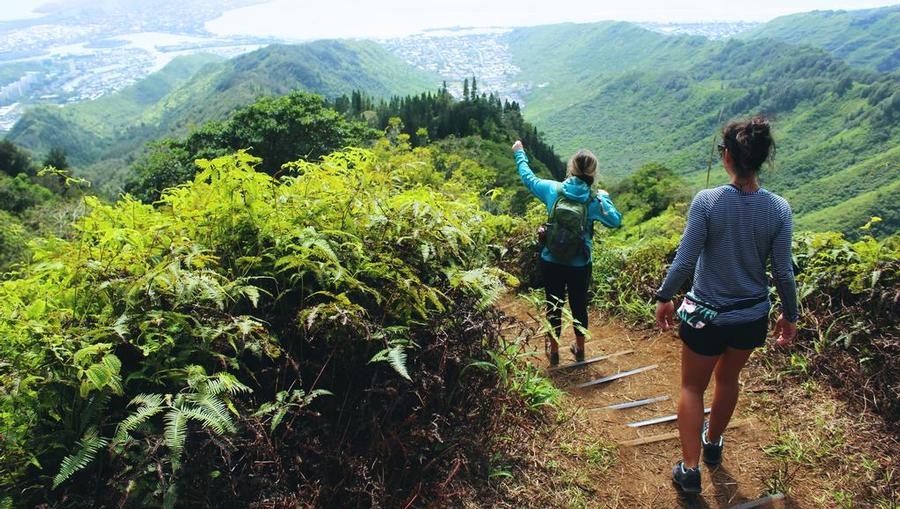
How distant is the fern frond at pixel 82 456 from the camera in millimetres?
1991

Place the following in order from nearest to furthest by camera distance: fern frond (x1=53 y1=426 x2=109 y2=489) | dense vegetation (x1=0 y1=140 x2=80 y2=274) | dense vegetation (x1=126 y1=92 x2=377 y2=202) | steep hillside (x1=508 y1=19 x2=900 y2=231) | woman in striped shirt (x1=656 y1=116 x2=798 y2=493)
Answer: fern frond (x1=53 y1=426 x2=109 y2=489), woman in striped shirt (x1=656 y1=116 x2=798 y2=493), dense vegetation (x1=0 y1=140 x2=80 y2=274), dense vegetation (x1=126 y1=92 x2=377 y2=202), steep hillside (x1=508 y1=19 x2=900 y2=231)

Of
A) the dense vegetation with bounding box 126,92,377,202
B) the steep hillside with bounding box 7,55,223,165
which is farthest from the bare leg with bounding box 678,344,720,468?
the steep hillside with bounding box 7,55,223,165

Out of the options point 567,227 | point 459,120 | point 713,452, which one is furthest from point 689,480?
point 459,120

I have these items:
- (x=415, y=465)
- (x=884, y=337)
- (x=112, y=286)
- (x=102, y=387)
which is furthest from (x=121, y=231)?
(x=884, y=337)

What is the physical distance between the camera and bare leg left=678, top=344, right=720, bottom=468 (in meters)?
3.26

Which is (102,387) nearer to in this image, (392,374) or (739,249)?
(392,374)

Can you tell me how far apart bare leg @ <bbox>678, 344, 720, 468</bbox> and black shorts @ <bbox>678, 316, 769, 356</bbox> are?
104mm

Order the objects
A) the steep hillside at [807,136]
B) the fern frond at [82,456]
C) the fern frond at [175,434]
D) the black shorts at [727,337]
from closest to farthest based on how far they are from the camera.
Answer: the fern frond at [82,456]
the fern frond at [175,434]
the black shorts at [727,337]
the steep hillside at [807,136]

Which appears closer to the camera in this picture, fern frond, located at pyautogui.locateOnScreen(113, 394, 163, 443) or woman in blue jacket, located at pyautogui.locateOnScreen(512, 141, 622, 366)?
fern frond, located at pyautogui.locateOnScreen(113, 394, 163, 443)

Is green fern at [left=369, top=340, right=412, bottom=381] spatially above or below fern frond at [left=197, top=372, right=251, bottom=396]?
below

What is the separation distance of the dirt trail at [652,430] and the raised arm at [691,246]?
95 cm

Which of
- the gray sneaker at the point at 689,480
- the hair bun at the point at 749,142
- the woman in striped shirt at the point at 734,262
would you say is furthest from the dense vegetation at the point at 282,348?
the gray sneaker at the point at 689,480

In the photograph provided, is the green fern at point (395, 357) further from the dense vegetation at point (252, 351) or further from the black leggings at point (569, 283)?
the black leggings at point (569, 283)

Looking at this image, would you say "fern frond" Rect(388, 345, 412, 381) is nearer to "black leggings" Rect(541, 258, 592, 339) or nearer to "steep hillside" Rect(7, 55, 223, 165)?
"black leggings" Rect(541, 258, 592, 339)
